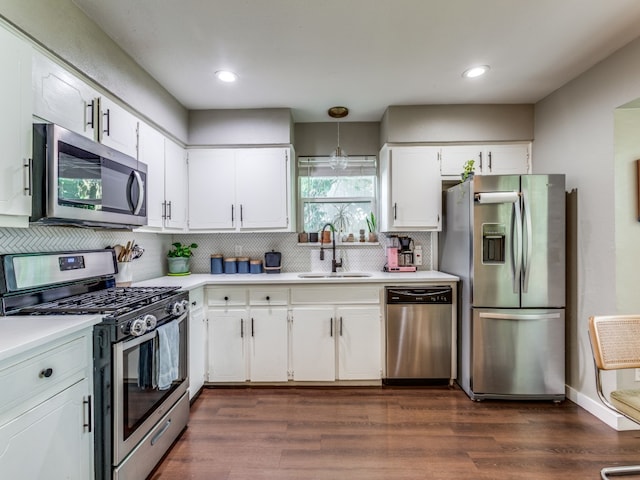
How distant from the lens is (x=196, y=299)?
2.73 metres

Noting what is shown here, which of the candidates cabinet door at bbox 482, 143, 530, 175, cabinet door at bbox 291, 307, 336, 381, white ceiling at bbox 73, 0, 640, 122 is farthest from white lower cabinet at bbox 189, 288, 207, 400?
cabinet door at bbox 482, 143, 530, 175

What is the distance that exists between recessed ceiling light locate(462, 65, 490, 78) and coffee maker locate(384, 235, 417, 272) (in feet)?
5.02

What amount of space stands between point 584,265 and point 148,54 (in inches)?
136

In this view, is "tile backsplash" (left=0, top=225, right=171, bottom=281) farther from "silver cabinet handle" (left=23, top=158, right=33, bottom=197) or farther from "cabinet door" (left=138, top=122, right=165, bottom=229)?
"silver cabinet handle" (left=23, top=158, right=33, bottom=197)

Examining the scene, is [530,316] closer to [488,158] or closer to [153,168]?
[488,158]

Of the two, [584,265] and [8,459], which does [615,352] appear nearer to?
[584,265]

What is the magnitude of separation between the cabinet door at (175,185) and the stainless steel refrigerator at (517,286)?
2476 millimetres

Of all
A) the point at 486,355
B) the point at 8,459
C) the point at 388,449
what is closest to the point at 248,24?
the point at 8,459

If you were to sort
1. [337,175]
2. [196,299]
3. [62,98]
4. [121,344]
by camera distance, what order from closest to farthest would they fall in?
1. [121,344]
2. [62,98]
3. [196,299]
4. [337,175]

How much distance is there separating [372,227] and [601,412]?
7.62 ft

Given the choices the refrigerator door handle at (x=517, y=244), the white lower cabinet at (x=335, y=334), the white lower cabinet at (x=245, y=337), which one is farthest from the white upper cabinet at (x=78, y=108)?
the refrigerator door handle at (x=517, y=244)

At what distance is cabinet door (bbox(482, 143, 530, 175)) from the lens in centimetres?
319

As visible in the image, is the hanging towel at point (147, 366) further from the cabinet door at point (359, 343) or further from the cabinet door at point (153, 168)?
the cabinet door at point (359, 343)

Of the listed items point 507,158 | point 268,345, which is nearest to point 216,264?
point 268,345
